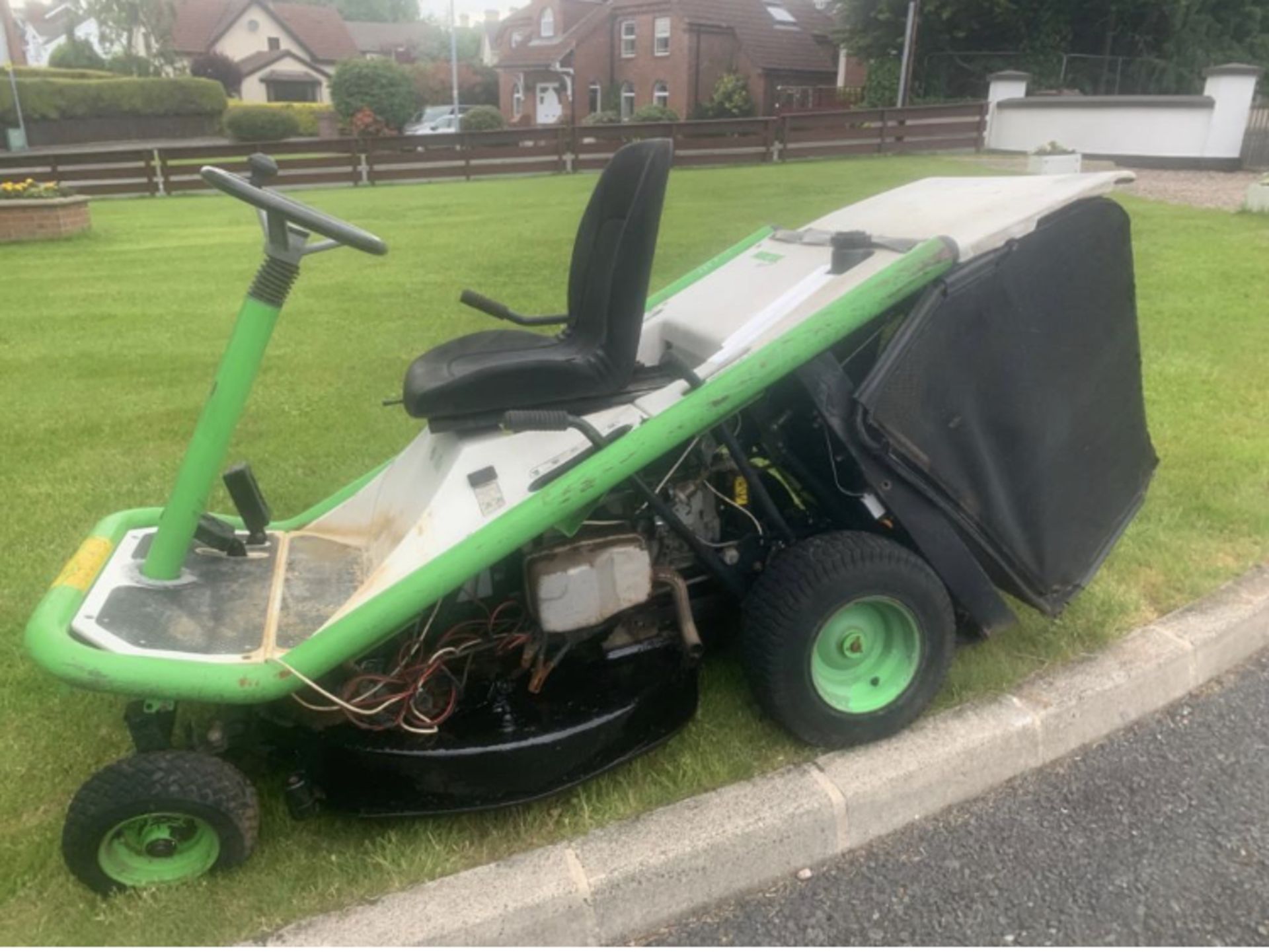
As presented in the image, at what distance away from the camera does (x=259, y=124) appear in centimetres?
3919

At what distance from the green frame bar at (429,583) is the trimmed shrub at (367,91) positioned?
140ft

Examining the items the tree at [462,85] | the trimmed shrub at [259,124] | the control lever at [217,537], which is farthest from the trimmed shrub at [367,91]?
the control lever at [217,537]

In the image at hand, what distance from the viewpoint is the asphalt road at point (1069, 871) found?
2150 mm

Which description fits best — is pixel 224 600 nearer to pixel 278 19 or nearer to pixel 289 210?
pixel 289 210

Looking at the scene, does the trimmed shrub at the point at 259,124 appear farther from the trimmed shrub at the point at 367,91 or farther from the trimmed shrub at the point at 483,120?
the trimmed shrub at the point at 483,120

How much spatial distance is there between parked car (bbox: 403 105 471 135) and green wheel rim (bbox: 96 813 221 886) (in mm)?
38052

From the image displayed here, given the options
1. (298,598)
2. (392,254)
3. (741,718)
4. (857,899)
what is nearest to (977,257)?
(741,718)

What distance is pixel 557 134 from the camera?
2134 centimetres

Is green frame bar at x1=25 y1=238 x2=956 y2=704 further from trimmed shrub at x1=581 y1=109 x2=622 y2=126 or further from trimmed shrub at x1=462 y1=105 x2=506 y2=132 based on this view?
trimmed shrub at x1=581 y1=109 x2=622 y2=126

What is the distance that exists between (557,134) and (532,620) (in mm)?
20195

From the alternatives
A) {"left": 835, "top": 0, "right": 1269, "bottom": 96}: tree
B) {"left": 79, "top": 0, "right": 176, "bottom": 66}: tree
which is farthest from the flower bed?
{"left": 79, "top": 0, "right": 176, "bottom": 66}: tree

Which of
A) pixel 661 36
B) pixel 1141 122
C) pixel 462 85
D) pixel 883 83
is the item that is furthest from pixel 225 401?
pixel 462 85

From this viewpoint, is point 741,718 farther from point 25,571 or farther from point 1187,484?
point 25,571

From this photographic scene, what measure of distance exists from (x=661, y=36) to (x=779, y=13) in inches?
217
